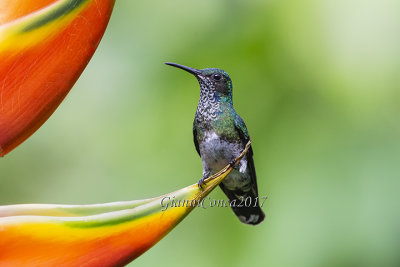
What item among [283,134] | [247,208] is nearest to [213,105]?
[247,208]

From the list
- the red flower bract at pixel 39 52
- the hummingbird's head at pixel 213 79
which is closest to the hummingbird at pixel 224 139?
the hummingbird's head at pixel 213 79

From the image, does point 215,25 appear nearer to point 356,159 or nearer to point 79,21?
point 356,159

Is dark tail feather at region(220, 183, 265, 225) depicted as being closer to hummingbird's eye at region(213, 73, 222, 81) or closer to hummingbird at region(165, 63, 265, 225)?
hummingbird at region(165, 63, 265, 225)

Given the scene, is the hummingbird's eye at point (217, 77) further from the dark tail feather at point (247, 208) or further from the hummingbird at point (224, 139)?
the dark tail feather at point (247, 208)

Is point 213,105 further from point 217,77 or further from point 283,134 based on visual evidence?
point 283,134

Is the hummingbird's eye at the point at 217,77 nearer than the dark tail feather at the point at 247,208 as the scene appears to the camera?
Yes

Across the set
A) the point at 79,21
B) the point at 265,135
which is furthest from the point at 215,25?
the point at 79,21
